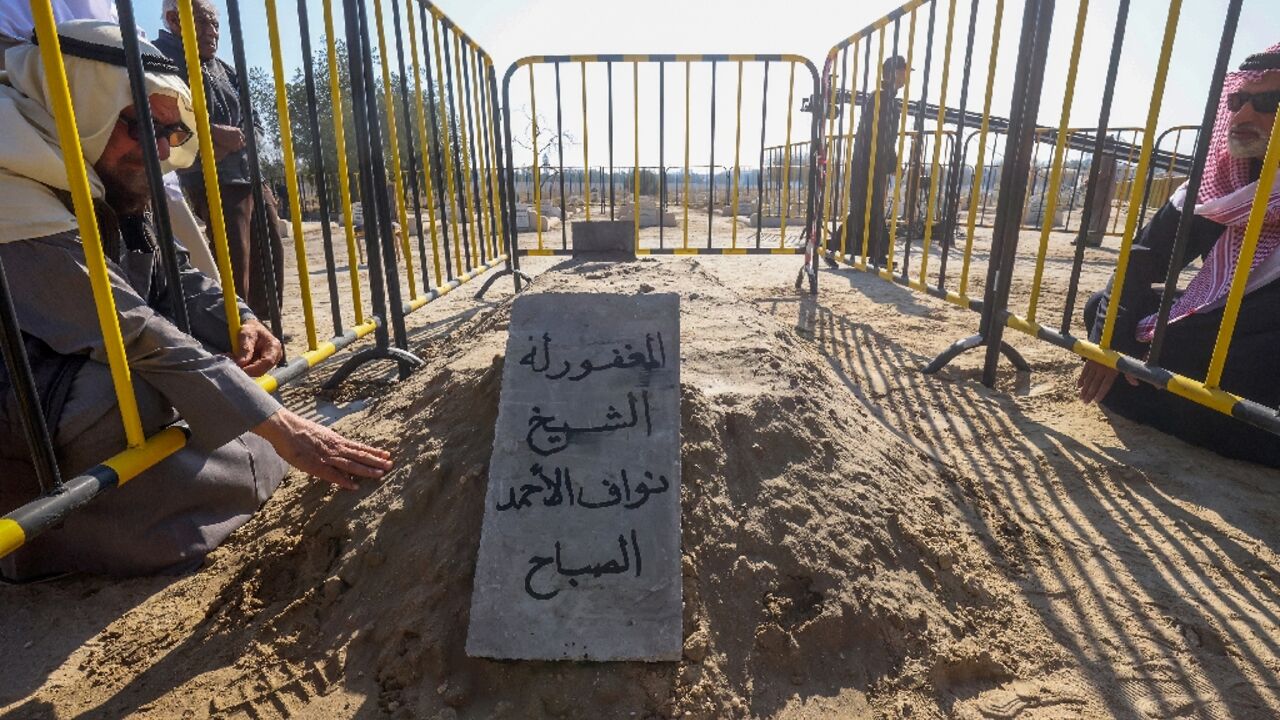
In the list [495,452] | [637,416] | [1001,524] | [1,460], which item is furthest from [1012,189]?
[1,460]

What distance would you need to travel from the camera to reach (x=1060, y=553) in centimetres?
197

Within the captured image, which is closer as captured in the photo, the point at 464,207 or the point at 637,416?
the point at 637,416

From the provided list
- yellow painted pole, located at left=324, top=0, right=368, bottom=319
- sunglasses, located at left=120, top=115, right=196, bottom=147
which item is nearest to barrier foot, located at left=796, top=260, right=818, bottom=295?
yellow painted pole, located at left=324, top=0, right=368, bottom=319

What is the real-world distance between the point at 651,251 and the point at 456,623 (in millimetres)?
4315

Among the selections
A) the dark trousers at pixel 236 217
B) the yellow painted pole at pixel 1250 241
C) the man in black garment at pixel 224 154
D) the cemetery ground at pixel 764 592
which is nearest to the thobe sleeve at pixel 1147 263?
the cemetery ground at pixel 764 592

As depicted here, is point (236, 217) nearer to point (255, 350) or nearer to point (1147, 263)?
point (255, 350)

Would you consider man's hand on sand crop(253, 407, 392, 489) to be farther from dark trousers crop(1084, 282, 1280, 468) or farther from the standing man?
dark trousers crop(1084, 282, 1280, 468)

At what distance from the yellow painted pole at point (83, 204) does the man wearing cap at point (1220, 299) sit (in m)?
3.09

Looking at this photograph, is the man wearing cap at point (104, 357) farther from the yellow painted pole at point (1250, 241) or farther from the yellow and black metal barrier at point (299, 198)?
the yellow painted pole at point (1250, 241)

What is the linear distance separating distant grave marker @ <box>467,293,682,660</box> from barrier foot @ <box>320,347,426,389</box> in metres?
1.70

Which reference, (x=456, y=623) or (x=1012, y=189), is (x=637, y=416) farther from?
(x=1012, y=189)

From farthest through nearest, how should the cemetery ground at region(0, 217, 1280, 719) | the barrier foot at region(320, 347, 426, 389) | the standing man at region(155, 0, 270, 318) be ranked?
the barrier foot at region(320, 347, 426, 389), the standing man at region(155, 0, 270, 318), the cemetery ground at region(0, 217, 1280, 719)

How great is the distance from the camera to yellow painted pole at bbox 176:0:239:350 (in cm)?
188

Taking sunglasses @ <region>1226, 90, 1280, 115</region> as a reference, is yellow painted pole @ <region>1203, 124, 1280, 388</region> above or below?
below
